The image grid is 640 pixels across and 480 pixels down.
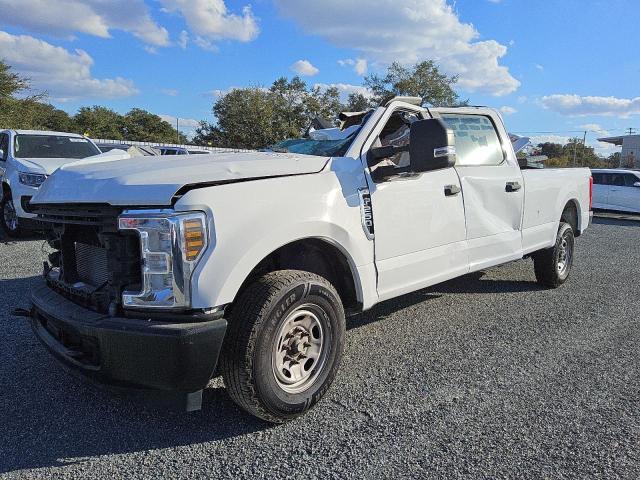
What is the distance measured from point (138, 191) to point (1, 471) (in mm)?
1488

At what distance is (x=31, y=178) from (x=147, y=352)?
7438 mm

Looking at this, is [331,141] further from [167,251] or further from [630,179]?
[630,179]

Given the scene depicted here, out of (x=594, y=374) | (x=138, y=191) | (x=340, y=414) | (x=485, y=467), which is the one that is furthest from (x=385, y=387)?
(x=138, y=191)

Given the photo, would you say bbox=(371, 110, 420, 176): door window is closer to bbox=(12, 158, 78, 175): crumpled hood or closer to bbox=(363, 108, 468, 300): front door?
bbox=(363, 108, 468, 300): front door

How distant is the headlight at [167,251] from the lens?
256 cm

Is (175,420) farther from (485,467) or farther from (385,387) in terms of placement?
(485,467)

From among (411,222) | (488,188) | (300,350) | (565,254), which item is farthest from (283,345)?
(565,254)

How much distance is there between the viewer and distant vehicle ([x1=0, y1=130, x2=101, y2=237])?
8648mm

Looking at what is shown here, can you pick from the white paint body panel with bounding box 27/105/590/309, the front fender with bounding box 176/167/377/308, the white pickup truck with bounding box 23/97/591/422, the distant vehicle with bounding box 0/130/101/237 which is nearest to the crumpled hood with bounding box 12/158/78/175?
the distant vehicle with bounding box 0/130/101/237

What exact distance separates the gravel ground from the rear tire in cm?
129

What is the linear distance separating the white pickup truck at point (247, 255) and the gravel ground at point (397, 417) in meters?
0.30

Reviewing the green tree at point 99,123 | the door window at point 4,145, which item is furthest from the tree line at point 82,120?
the door window at point 4,145

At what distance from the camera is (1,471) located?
253cm

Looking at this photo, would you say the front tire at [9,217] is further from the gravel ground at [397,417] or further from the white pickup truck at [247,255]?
the white pickup truck at [247,255]
